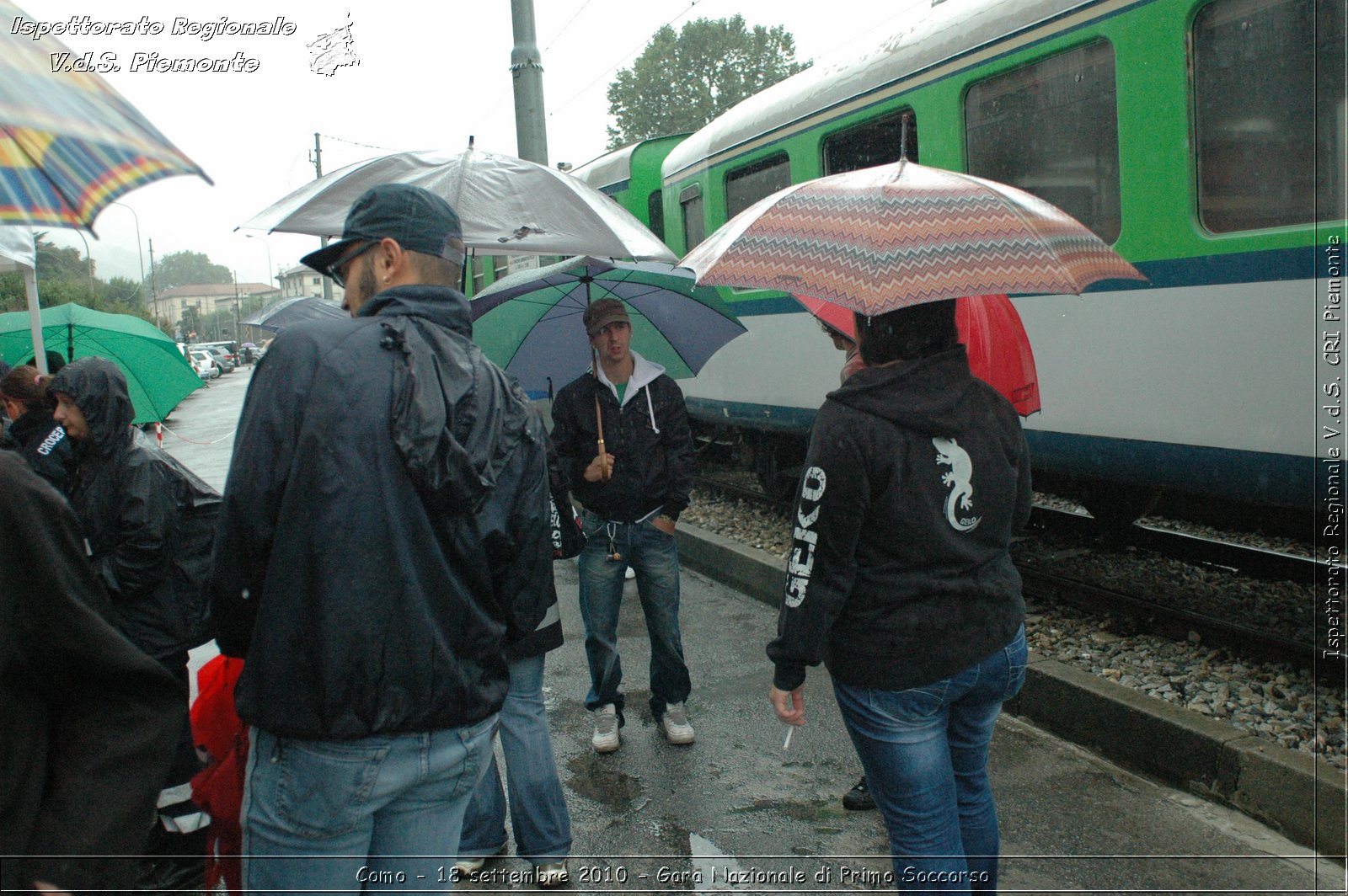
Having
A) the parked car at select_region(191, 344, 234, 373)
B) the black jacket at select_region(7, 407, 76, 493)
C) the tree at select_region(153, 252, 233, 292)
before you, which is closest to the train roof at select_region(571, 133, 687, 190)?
the black jacket at select_region(7, 407, 76, 493)

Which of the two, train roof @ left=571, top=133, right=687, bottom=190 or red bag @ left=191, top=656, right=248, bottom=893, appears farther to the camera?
train roof @ left=571, top=133, right=687, bottom=190

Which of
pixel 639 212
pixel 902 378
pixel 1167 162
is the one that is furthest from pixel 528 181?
pixel 639 212

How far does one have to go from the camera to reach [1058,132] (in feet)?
16.9

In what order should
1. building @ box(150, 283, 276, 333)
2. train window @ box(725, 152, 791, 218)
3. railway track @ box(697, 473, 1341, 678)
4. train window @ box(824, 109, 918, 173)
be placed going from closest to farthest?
railway track @ box(697, 473, 1341, 678)
train window @ box(824, 109, 918, 173)
train window @ box(725, 152, 791, 218)
building @ box(150, 283, 276, 333)

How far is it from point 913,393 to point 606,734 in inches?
100.0

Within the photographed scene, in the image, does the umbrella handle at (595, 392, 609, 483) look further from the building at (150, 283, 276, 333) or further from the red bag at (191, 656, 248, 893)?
the building at (150, 283, 276, 333)


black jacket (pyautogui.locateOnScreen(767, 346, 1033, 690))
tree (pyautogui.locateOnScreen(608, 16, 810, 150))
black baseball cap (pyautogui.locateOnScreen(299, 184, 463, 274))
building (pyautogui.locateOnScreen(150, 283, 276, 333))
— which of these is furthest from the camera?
building (pyautogui.locateOnScreen(150, 283, 276, 333))

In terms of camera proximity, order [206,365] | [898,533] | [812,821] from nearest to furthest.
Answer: [898,533] < [812,821] < [206,365]

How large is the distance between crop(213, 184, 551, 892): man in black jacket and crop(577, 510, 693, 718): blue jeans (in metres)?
2.20

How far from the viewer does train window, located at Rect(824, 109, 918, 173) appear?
20.0ft

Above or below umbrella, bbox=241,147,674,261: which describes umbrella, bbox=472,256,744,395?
below

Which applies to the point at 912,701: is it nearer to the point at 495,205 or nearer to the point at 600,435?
the point at 600,435

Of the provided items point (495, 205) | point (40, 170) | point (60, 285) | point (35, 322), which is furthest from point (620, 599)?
point (60, 285)

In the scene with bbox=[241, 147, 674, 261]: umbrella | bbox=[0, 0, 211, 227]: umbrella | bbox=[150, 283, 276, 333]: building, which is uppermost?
bbox=[150, 283, 276, 333]: building
